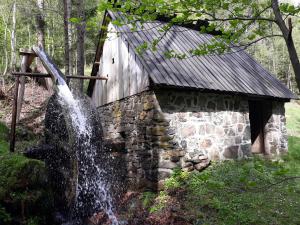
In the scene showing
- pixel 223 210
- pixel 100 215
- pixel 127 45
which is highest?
pixel 127 45

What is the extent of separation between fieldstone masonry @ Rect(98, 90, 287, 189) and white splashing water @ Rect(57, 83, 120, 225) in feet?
2.97

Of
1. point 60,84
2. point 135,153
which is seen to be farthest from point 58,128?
point 135,153

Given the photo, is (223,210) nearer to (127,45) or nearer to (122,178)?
(122,178)

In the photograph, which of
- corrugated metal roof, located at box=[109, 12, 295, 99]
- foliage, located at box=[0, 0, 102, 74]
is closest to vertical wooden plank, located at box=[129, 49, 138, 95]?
corrugated metal roof, located at box=[109, 12, 295, 99]

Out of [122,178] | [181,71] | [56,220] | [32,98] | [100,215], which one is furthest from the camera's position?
[32,98]

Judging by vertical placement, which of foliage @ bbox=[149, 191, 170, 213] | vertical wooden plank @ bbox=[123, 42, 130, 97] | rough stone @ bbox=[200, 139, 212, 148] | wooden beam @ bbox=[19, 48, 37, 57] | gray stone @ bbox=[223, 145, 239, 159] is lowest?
foliage @ bbox=[149, 191, 170, 213]

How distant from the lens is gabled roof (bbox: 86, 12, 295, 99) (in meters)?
6.38

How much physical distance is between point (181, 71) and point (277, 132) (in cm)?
435

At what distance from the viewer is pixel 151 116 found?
6.22 meters

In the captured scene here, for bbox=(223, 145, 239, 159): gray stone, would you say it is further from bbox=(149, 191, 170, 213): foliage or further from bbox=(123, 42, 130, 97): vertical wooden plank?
bbox=(123, 42, 130, 97): vertical wooden plank

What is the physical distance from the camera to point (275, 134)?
28.8ft

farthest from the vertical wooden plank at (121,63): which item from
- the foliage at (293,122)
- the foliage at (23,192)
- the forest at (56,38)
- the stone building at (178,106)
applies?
the foliage at (293,122)

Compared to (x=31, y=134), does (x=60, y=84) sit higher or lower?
higher

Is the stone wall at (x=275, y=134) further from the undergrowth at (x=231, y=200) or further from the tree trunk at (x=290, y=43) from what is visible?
the tree trunk at (x=290, y=43)
